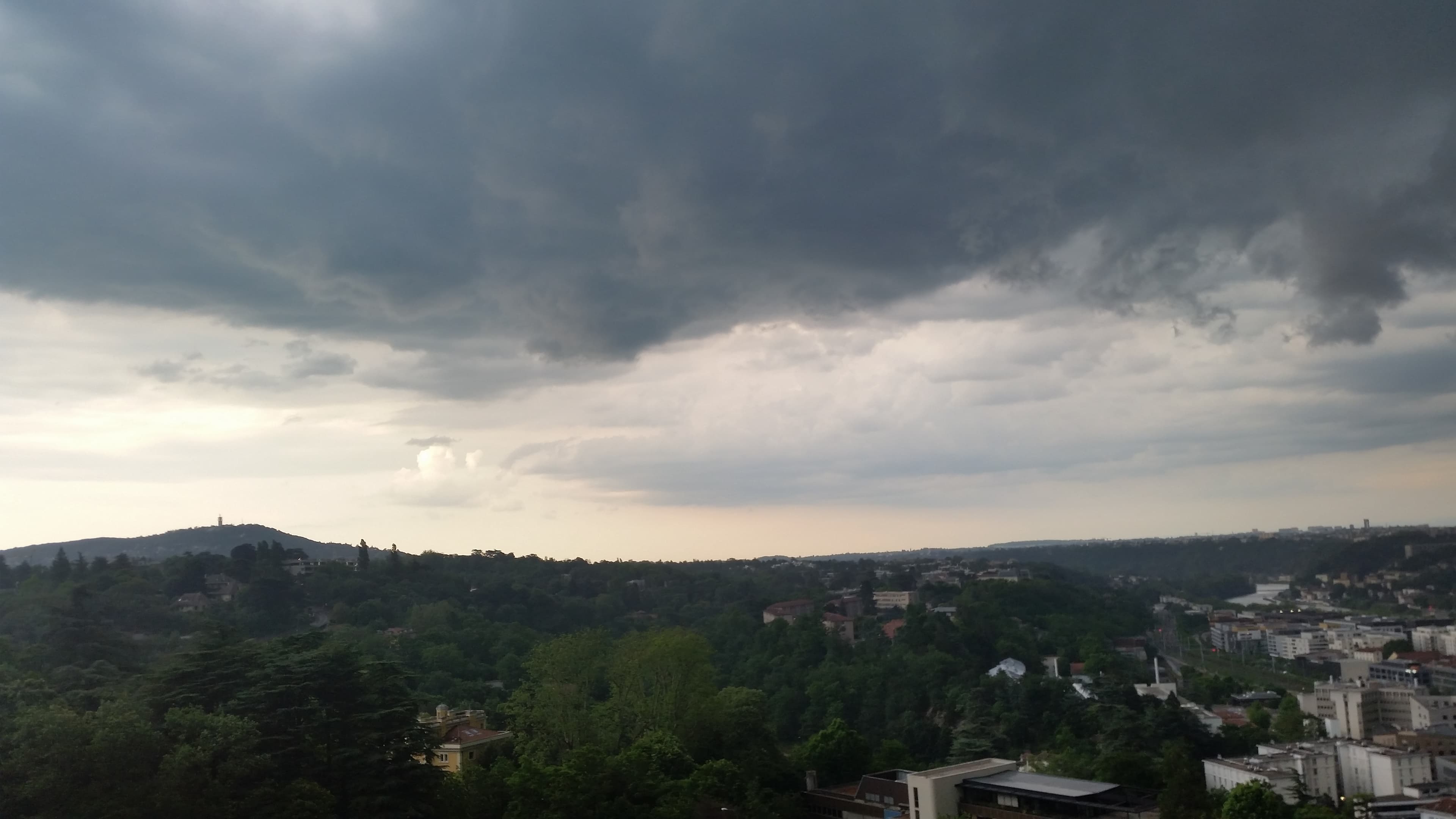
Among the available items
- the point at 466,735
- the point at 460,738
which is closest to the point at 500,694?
the point at 466,735

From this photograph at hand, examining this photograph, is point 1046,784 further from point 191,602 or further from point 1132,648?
point 1132,648

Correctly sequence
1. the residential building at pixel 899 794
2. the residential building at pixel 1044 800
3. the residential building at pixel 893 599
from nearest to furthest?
the residential building at pixel 1044 800, the residential building at pixel 899 794, the residential building at pixel 893 599

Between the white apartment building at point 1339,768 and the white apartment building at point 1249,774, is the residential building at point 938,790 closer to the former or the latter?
the white apartment building at point 1249,774

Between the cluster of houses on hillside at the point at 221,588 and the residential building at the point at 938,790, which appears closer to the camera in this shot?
the residential building at the point at 938,790

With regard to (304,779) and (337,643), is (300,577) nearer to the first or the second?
(337,643)

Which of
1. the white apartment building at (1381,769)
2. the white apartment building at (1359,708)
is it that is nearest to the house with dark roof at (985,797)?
the white apartment building at (1381,769)

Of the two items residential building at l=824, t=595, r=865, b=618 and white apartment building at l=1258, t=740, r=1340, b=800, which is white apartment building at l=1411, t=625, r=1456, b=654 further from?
white apartment building at l=1258, t=740, r=1340, b=800

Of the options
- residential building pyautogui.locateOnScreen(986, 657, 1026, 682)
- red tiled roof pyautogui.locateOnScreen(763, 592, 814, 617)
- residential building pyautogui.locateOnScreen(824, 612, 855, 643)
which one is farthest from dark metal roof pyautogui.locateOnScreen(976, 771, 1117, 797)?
red tiled roof pyautogui.locateOnScreen(763, 592, 814, 617)
